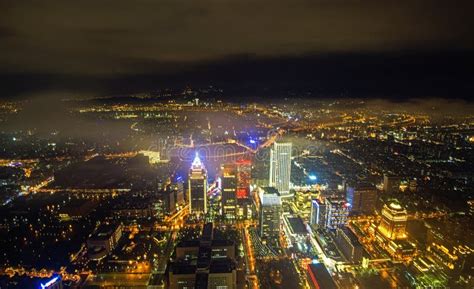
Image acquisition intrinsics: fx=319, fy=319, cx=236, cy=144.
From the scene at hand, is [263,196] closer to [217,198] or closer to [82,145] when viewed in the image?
[217,198]

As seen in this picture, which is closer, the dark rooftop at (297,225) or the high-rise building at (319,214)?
the dark rooftop at (297,225)

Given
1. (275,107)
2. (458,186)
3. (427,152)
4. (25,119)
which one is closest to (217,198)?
(275,107)

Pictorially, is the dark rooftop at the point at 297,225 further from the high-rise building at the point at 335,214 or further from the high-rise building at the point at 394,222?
the high-rise building at the point at 394,222

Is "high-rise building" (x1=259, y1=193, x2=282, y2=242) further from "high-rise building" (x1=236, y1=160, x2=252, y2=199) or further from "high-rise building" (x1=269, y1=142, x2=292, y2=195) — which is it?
"high-rise building" (x1=269, y1=142, x2=292, y2=195)

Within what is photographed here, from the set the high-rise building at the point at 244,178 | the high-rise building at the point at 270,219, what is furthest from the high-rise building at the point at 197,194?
the high-rise building at the point at 270,219

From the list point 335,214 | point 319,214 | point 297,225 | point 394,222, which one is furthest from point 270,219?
point 394,222

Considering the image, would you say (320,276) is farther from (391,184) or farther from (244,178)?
(391,184)
